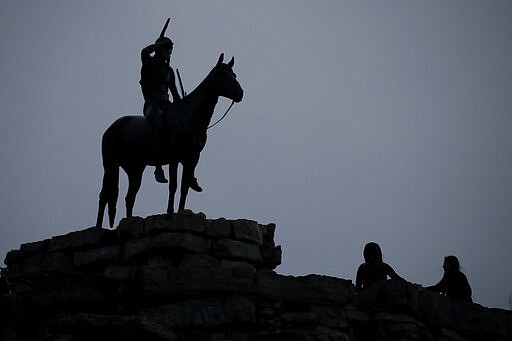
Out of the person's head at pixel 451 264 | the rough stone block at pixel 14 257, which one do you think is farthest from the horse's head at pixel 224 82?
the rough stone block at pixel 14 257

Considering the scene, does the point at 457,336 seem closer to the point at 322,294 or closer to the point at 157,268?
the point at 322,294

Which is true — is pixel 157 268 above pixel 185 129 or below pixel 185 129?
below

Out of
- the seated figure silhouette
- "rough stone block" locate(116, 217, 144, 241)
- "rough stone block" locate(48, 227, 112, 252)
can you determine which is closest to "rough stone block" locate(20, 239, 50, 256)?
"rough stone block" locate(48, 227, 112, 252)

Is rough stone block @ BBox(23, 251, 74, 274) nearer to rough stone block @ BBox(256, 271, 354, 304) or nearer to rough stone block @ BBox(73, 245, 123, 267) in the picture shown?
rough stone block @ BBox(73, 245, 123, 267)

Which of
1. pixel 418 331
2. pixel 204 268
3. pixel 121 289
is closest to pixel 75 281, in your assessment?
pixel 121 289

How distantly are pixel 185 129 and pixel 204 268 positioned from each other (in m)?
2.71

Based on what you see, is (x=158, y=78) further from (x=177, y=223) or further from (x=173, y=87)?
(x=177, y=223)

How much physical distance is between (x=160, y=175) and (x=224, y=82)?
6.17ft

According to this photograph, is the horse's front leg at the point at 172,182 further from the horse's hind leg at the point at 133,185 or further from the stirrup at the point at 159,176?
the horse's hind leg at the point at 133,185

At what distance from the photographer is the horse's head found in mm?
13375

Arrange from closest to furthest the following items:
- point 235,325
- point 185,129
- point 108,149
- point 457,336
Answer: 1. point 235,325
2. point 457,336
3. point 185,129
4. point 108,149

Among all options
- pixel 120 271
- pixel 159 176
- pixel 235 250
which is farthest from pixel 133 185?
pixel 235 250

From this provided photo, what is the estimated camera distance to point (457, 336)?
486 inches

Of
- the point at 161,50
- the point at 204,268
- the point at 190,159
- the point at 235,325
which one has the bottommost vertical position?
the point at 235,325
